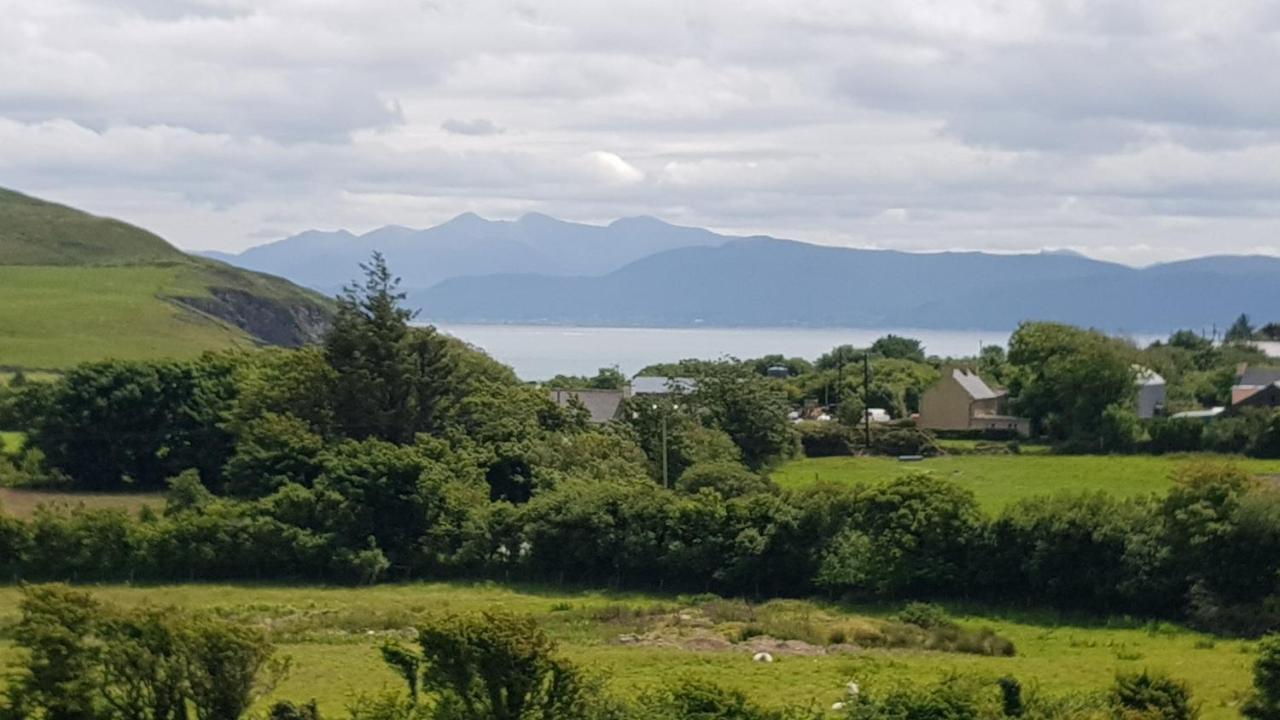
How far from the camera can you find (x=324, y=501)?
42.5 metres

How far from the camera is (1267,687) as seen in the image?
21.0m

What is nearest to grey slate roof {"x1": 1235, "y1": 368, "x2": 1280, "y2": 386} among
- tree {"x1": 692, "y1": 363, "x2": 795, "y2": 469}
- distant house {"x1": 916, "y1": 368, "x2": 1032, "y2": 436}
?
distant house {"x1": 916, "y1": 368, "x2": 1032, "y2": 436}

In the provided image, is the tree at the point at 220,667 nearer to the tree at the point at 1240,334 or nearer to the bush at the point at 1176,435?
the bush at the point at 1176,435

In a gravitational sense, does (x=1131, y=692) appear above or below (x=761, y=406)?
below

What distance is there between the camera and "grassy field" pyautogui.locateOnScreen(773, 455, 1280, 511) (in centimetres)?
5084

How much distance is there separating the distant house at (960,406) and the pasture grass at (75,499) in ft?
134

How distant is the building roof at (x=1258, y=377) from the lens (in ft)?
271

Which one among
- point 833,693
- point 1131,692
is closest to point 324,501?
point 833,693

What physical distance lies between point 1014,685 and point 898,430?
46890mm

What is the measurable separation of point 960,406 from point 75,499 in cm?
4447

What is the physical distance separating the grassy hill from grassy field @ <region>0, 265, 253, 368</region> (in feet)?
0.31

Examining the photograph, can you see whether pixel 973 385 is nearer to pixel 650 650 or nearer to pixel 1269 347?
pixel 650 650

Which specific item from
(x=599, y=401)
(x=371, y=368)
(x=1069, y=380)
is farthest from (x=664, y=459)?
(x=1069, y=380)

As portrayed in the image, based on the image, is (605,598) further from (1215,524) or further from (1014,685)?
(1014,685)
